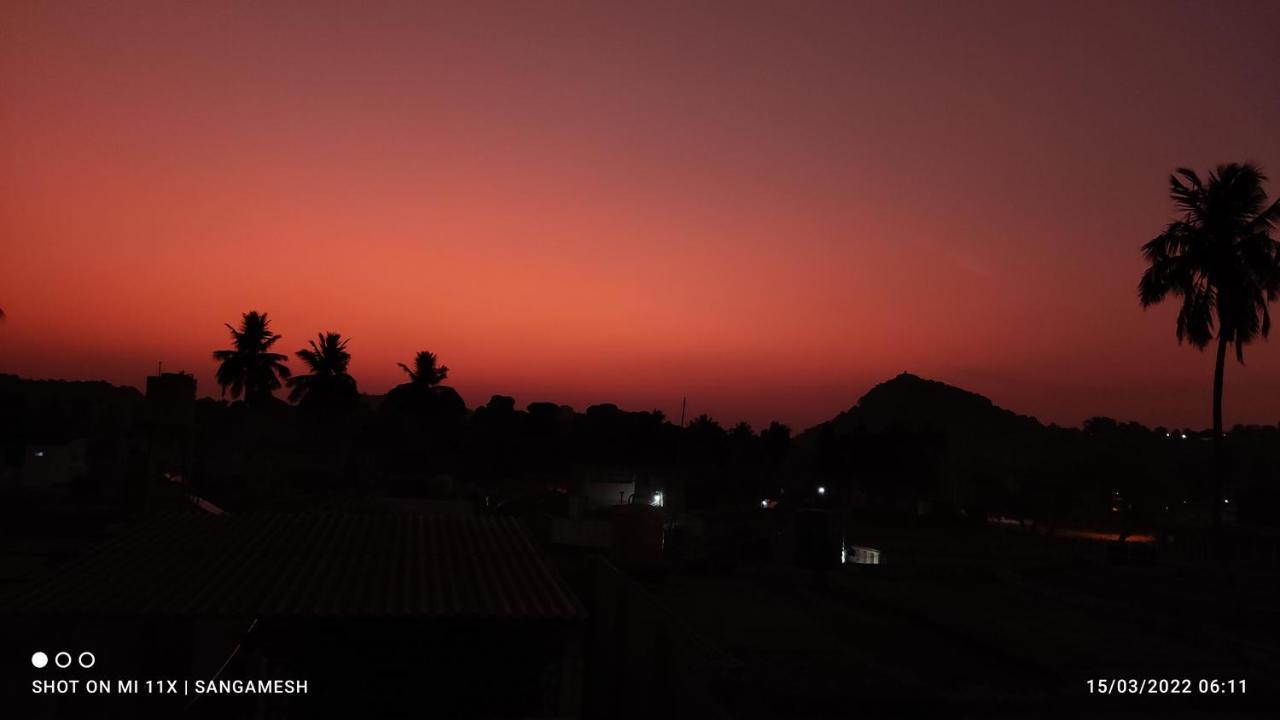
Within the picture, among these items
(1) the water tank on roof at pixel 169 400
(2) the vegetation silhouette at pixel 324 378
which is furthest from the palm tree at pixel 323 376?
(1) the water tank on roof at pixel 169 400

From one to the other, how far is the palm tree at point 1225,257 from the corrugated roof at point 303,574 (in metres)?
21.3

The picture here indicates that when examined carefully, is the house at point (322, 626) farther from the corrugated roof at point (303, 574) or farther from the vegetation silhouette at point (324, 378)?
the vegetation silhouette at point (324, 378)

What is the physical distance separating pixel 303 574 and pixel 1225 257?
25.1 m

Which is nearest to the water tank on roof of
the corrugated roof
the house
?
the corrugated roof

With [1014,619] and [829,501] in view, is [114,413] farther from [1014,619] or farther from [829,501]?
[1014,619]

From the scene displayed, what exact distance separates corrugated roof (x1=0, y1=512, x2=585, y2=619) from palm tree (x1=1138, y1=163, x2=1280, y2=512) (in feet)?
70.0

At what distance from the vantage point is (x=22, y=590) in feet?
35.5

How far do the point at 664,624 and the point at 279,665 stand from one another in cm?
532

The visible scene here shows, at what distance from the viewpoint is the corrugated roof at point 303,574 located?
10.5m

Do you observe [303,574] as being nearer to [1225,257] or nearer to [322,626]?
[322,626]

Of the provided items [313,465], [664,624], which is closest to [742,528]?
[313,465]

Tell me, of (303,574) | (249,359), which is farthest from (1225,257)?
(249,359)

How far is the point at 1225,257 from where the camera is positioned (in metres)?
23.8

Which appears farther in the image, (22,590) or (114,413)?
(114,413)
